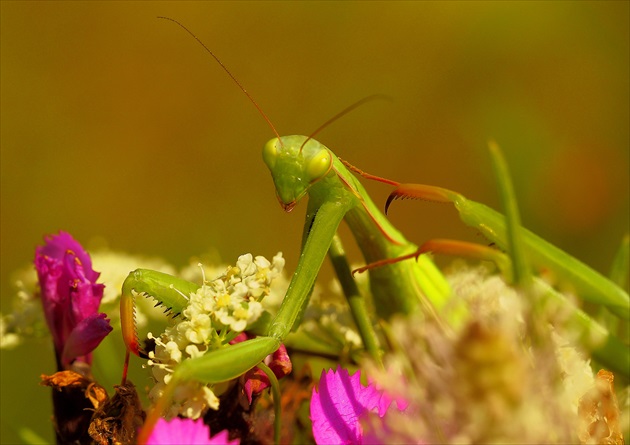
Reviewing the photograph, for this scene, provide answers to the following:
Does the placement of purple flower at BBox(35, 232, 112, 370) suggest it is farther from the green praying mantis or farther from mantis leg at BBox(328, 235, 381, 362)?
mantis leg at BBox(328, 235, 381, 362)

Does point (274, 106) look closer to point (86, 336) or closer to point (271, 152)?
point (271, 152)

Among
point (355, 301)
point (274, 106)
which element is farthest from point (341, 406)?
point (274, 106)

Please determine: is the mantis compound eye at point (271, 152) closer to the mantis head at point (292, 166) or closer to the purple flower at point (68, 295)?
the mantis head at point (292, 166)

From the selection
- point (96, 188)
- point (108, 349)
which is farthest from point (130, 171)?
point (108, 349)

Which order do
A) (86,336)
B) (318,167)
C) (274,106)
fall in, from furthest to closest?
(274,106), (318,167), (86,336)

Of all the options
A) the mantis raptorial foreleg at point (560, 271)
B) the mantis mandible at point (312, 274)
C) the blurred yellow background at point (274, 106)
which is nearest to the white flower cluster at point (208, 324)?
the mantis mandible at point (312, 274)

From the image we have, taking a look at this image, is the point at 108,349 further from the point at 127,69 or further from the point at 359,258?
the point at 127,69
